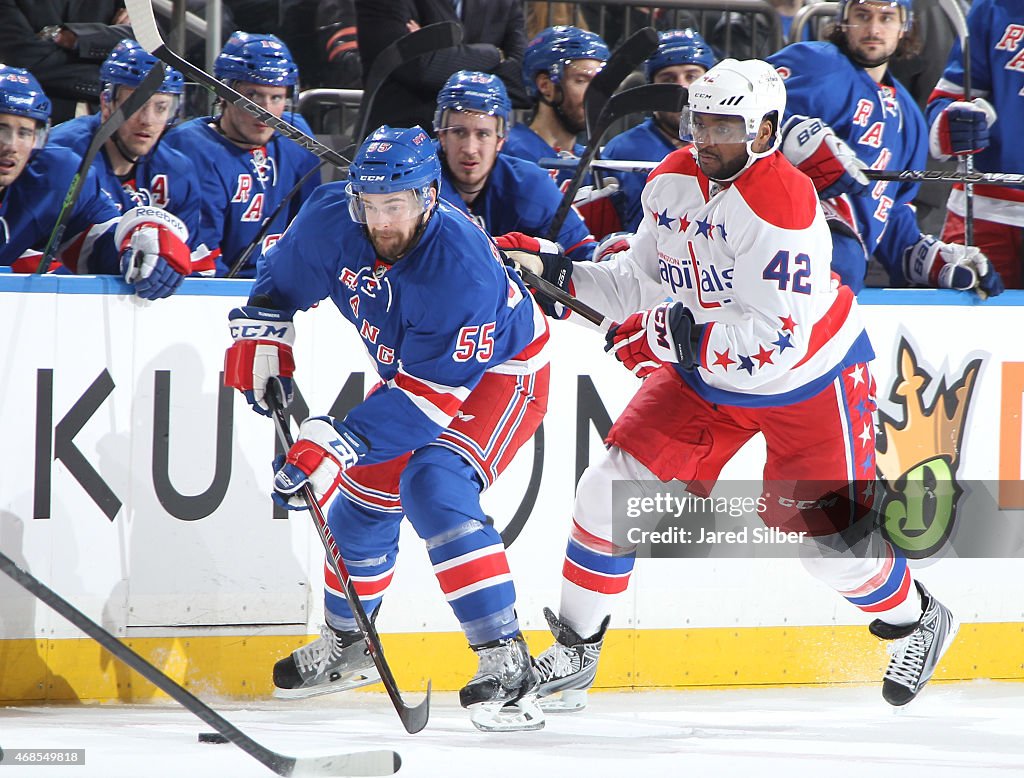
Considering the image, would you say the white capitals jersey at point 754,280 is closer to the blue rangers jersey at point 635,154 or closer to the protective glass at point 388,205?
the protective glass at point 388,205

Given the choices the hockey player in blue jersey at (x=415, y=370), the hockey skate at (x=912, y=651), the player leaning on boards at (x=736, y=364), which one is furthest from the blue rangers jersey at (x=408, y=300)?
the hockey skate at (x=912, y=651)

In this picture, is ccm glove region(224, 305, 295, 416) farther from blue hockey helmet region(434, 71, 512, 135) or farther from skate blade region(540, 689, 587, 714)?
skate blade region(540, 689, 587, 714)

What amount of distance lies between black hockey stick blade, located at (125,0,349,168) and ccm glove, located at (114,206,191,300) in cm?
36

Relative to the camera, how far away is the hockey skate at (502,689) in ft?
10.3

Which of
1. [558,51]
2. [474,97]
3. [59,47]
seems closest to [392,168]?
[474,97]

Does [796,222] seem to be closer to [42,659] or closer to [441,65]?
[441,65]

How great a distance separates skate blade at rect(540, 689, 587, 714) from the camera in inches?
137

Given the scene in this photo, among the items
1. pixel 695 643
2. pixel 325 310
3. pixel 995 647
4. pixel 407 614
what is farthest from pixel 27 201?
pixel 995 647

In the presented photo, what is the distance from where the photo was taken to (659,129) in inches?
168

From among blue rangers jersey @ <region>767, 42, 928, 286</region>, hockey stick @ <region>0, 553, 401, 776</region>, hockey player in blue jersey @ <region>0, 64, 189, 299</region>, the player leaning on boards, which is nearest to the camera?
hockey stick @ <region>0, 553, 401, 776</region>

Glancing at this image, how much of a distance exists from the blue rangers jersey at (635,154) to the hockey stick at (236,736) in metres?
1.93

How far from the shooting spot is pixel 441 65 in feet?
13.9

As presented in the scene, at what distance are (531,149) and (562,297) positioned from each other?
0.98 metres

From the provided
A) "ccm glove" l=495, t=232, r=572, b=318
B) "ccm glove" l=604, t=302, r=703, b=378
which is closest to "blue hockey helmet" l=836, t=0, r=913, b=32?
"ccm glove" l=495, t=232, r=572, b=318
